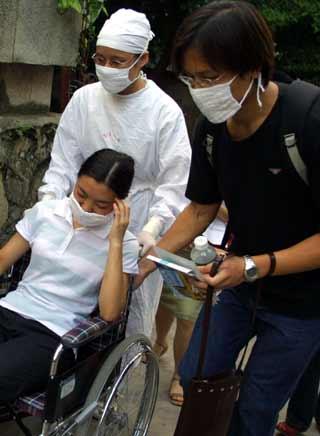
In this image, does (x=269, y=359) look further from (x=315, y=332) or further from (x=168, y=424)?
(x=168, y=424)

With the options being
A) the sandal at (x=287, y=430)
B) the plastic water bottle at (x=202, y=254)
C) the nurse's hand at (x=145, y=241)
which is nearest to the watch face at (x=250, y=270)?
the plastic water bottle at (x=202, y=254)

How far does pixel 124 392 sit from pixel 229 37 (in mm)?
1614

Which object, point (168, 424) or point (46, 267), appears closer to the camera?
point (46, 267)

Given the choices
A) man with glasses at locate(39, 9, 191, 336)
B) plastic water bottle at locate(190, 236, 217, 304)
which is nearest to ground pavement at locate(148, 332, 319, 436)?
man with glasses at locate(39, 9, 191, 336)

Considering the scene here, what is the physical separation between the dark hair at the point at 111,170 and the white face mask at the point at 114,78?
37 cm

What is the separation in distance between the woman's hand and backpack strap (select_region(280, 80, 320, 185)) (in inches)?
30.1

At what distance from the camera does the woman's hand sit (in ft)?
8.66

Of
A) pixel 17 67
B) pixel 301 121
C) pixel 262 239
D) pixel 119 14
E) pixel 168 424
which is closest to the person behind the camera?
pixel 301 121

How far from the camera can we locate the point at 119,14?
3070 millimetres

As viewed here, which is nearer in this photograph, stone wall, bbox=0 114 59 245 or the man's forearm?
the man's forearm

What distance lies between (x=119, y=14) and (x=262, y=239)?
1319mm

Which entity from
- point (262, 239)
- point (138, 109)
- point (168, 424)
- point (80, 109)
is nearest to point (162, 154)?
point (138, 109)

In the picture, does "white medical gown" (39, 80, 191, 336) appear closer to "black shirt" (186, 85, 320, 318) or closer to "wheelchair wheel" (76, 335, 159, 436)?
"wheelchair wheel" (76, 335, 159, 436)

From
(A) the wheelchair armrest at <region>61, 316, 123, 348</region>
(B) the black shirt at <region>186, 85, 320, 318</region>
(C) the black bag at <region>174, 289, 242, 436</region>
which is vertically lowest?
(C) the black bag at <region>174, 289, 242, 436</region>
